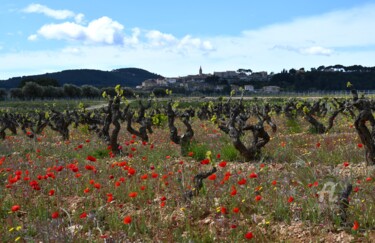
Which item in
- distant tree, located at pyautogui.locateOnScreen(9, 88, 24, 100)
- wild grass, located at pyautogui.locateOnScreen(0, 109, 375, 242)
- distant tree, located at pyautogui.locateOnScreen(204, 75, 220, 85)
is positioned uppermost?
distant tree, located at pyautogui.locateOnScreen(204, 75, 220, 85)

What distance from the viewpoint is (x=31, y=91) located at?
109125 mm

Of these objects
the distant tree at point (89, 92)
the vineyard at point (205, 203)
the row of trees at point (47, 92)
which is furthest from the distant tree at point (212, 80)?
the vineyard at point (205, 203)

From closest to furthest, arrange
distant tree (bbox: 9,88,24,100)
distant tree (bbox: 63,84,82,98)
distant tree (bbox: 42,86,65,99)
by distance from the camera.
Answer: distant tree (bbox: 9,88,24,100)
distant tree (bbox: 42,86,65,99)
distant tree (bbox: 63,84,82,98)

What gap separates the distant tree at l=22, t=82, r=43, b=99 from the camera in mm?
108562

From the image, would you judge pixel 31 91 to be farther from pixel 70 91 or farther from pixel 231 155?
pixel 231 155

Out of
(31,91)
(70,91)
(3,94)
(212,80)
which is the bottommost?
(3,94)

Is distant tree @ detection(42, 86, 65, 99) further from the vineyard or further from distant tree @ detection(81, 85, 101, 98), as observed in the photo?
the vineyard

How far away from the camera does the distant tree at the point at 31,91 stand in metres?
109

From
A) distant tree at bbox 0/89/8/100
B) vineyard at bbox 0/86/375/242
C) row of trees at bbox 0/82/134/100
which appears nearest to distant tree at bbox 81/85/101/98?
row of trees at bbox 0/82/134/100

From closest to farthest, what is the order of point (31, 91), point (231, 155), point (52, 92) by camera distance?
point (231, 155)
point (31, 91)
point (52, 92)

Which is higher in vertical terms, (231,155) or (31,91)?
(31,91)

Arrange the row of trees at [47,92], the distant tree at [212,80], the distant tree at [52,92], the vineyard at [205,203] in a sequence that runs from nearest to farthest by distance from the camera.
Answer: the vineyard at [205,203] → the row of trees at [47,92] → the distant tree at [52,92] → the distant tree at [212,80]

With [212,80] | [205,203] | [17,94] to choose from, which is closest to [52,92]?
[17,94]

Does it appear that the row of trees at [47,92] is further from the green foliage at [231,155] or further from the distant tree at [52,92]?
the green foliage at [231,155]
